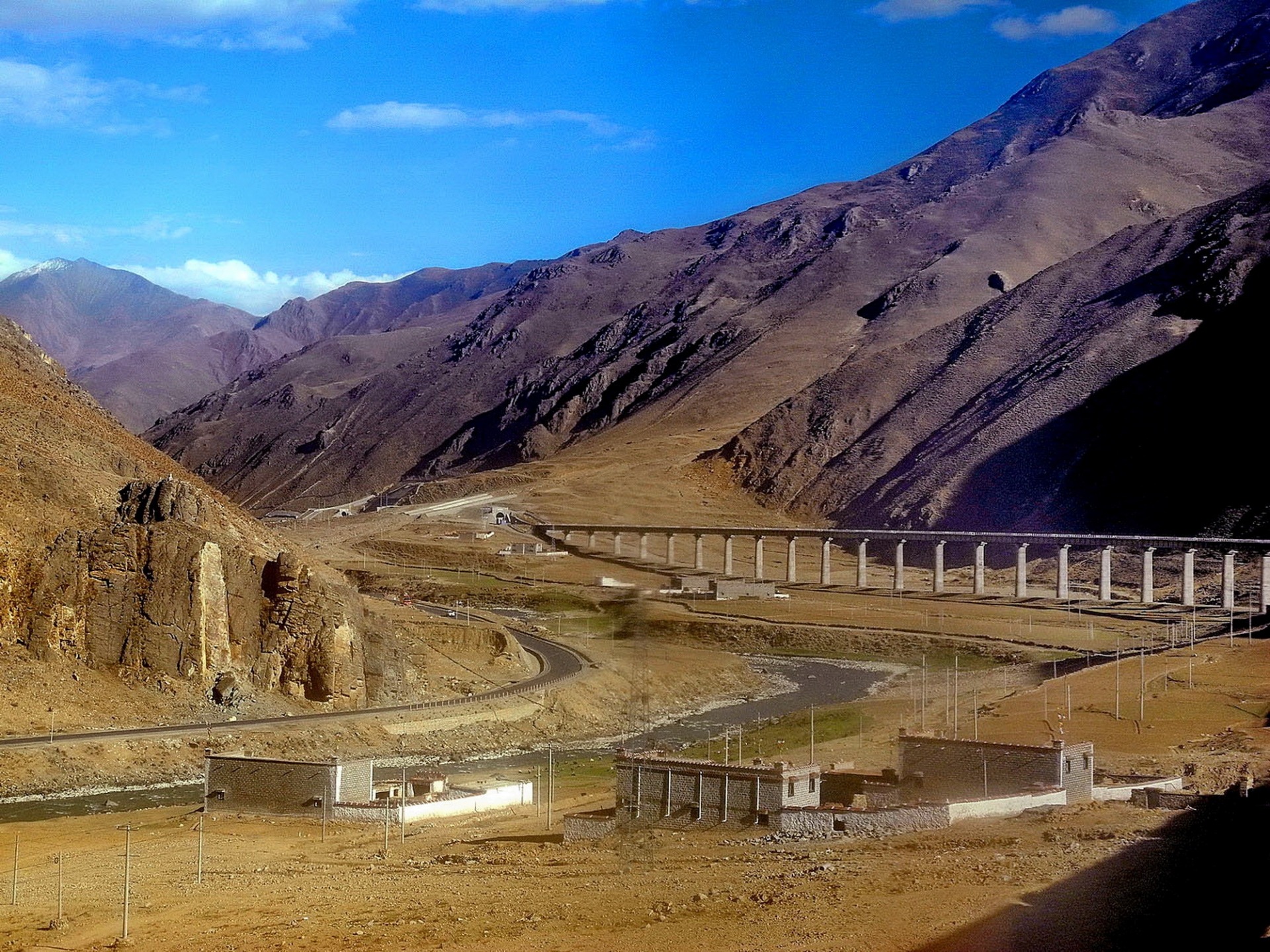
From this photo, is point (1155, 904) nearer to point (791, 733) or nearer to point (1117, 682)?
point (791, 733)

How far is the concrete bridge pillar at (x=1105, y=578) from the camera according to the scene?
128625 millimetres

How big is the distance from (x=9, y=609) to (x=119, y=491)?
10.1m

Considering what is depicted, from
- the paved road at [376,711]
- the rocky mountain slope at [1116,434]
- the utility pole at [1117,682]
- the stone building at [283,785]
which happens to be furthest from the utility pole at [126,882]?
the rocky mountain slope at [1116,434]

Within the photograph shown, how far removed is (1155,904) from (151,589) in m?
52.8

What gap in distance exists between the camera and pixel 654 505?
7313 inches

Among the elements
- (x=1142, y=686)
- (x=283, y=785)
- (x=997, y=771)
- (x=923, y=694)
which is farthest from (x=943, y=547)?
(x=997, y=771)

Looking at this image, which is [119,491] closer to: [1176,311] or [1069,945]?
[1069,945]

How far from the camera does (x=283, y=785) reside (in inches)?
2217

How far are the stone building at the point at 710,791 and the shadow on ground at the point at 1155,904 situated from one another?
32.5 feet

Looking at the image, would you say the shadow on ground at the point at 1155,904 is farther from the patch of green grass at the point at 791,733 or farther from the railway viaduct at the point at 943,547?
the railway viaduct at the point at 943,547

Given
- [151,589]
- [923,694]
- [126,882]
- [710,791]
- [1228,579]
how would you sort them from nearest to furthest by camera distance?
[126,882]
[710,791]
[151,589]
[923,694]
[1228,579]

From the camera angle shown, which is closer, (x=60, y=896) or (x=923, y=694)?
(x=60, y=896)

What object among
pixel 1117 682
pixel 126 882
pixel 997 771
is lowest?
pixel 126 882

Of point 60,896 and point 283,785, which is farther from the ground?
point 283,785
